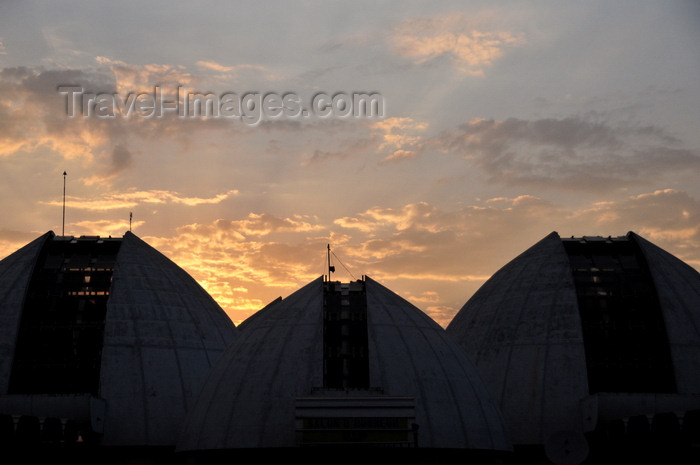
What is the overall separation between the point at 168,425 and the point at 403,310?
745 inches

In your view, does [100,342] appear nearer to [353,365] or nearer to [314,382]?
[314,382]

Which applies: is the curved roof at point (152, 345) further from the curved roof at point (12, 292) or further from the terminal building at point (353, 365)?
the curved roof at point (12, 292)

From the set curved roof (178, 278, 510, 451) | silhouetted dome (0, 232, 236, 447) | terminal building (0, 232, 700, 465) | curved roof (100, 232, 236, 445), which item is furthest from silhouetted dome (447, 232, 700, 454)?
silhouetted dome (0, 232, 236, 447)

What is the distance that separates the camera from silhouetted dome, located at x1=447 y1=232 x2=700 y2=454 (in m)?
80.1

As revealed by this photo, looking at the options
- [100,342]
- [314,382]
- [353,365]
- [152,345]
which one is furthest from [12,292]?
[353,365]

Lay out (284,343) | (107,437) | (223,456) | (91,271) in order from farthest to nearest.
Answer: (91,271)
(107,437)
(284,343)
(223,456)

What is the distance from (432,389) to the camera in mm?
70625

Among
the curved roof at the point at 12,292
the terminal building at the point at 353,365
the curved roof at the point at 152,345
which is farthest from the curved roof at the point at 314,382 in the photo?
the curved roof at the point at 12,292

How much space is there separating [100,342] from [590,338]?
A: 115ft

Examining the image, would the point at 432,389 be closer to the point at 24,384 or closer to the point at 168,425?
the point at 168,425

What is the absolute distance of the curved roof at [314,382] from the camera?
224ft

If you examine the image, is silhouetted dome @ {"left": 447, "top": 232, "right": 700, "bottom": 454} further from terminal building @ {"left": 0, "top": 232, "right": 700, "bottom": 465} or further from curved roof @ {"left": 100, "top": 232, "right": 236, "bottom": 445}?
curved roof @ {"left": 100, "top": 232, "right": 236, "bottom": 445}

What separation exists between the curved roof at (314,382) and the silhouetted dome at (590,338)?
30.3 feet

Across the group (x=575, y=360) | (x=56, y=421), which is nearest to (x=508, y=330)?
(x=575, y=360)
